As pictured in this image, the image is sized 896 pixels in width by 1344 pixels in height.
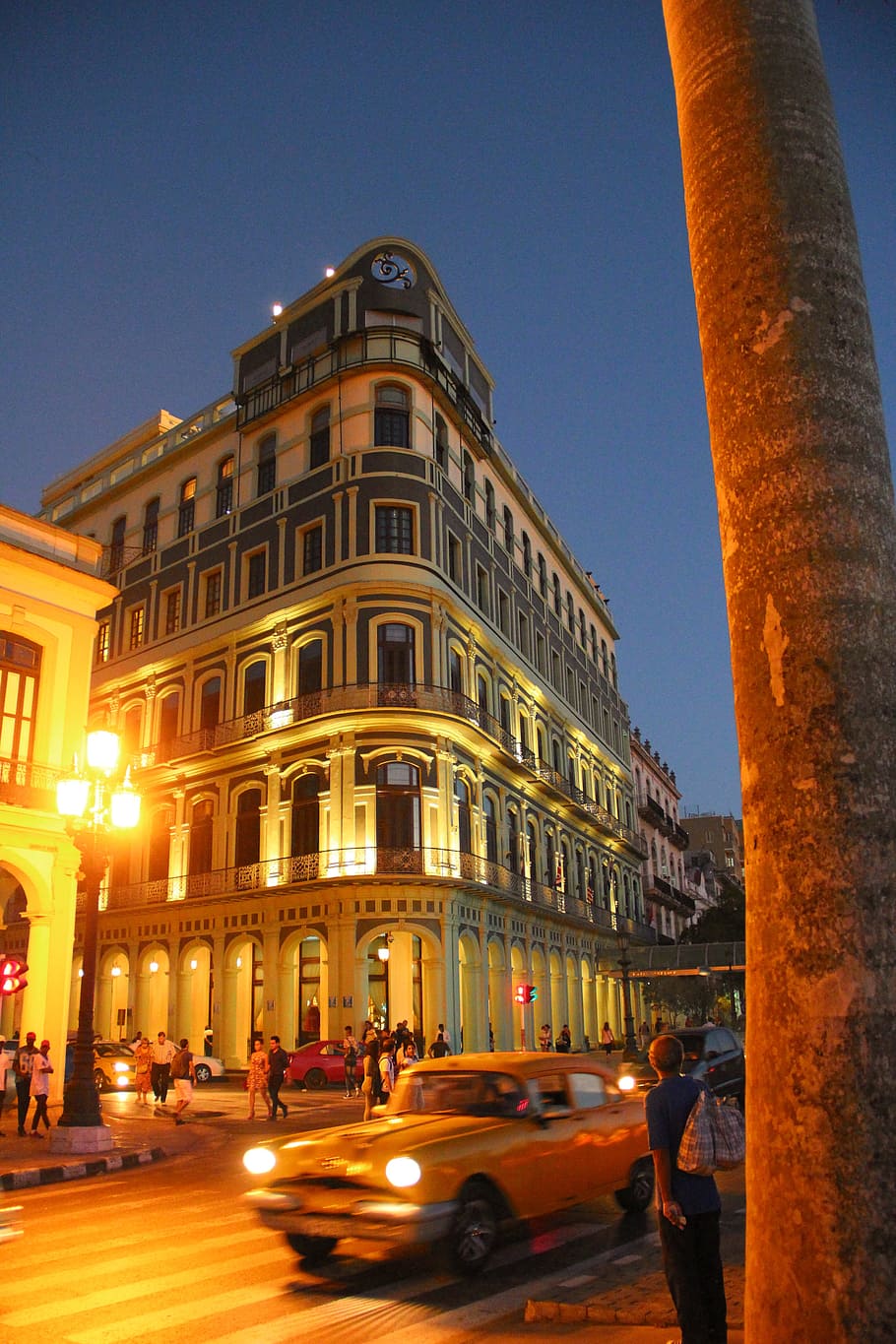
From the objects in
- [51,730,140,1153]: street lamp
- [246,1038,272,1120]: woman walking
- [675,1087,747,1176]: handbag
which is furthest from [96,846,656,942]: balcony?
[675,1087,747,1176]: handbag

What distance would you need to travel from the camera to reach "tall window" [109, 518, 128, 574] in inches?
1806

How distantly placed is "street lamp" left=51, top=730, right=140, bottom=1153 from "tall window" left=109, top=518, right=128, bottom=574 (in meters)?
30.7

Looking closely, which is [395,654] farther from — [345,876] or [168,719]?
[168,719]

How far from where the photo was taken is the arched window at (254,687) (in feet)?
124

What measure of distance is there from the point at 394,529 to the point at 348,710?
22.1 feet

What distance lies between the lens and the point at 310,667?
35938 mm

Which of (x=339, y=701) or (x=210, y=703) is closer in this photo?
(x=339, y=701)

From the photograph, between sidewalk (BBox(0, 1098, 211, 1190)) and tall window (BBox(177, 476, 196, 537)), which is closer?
sidewalk (BBox(0, 1098, 211, 1190))

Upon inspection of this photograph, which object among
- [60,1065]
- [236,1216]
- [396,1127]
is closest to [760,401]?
[396,1127]

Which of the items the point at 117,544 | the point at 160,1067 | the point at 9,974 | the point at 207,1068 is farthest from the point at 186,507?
the point at 9,974

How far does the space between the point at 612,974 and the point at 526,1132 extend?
44.3 metres

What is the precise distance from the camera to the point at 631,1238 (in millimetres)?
8617

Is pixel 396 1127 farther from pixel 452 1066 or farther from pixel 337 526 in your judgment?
pixel 337 526

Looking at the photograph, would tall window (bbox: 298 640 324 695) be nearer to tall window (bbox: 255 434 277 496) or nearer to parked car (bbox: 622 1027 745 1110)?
tall window (bbox: 255 434 277 496)
